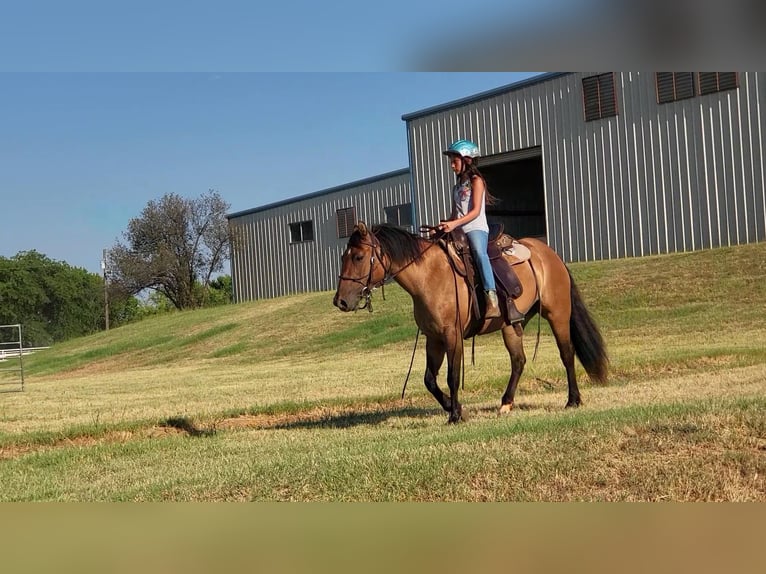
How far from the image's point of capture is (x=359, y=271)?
7.54m

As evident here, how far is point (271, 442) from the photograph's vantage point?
759cm

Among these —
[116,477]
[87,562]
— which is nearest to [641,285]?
[116,477]

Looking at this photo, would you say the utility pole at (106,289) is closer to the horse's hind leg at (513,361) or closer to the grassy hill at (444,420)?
the grassy hill at (444,420)

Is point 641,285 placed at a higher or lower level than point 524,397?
higher

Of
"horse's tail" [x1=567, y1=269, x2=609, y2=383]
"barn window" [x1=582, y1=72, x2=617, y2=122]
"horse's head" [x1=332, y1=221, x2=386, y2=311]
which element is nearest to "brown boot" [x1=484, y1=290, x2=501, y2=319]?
"horse's head" [x1=332, y1=221, x2=386, y2=311]

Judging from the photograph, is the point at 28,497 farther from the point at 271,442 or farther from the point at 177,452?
the point at 271,442

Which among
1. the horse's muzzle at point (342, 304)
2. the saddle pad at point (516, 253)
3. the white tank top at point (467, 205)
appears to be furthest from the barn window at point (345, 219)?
the horse's muzzle at point (342, 304)

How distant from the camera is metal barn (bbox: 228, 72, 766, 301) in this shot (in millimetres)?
20344

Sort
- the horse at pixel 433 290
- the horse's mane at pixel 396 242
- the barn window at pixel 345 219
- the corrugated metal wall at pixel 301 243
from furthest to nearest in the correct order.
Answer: the barn window at pixel 345 219 → the corrugated metal wall at pixel 301 243 → the horse's mane at pixel 396 242 → the horse at pixel 433 290

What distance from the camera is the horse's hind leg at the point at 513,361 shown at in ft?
27.8

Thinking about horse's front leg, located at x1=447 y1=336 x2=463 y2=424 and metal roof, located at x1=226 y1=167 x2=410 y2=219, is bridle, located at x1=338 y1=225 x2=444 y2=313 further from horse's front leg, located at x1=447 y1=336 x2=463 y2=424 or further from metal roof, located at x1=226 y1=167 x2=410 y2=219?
metal roof, located at x1=226 y1=167 x2=410 y2=219

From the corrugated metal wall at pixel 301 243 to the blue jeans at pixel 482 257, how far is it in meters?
20.8

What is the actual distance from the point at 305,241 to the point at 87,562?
1052 inches

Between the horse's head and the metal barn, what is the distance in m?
15.2
